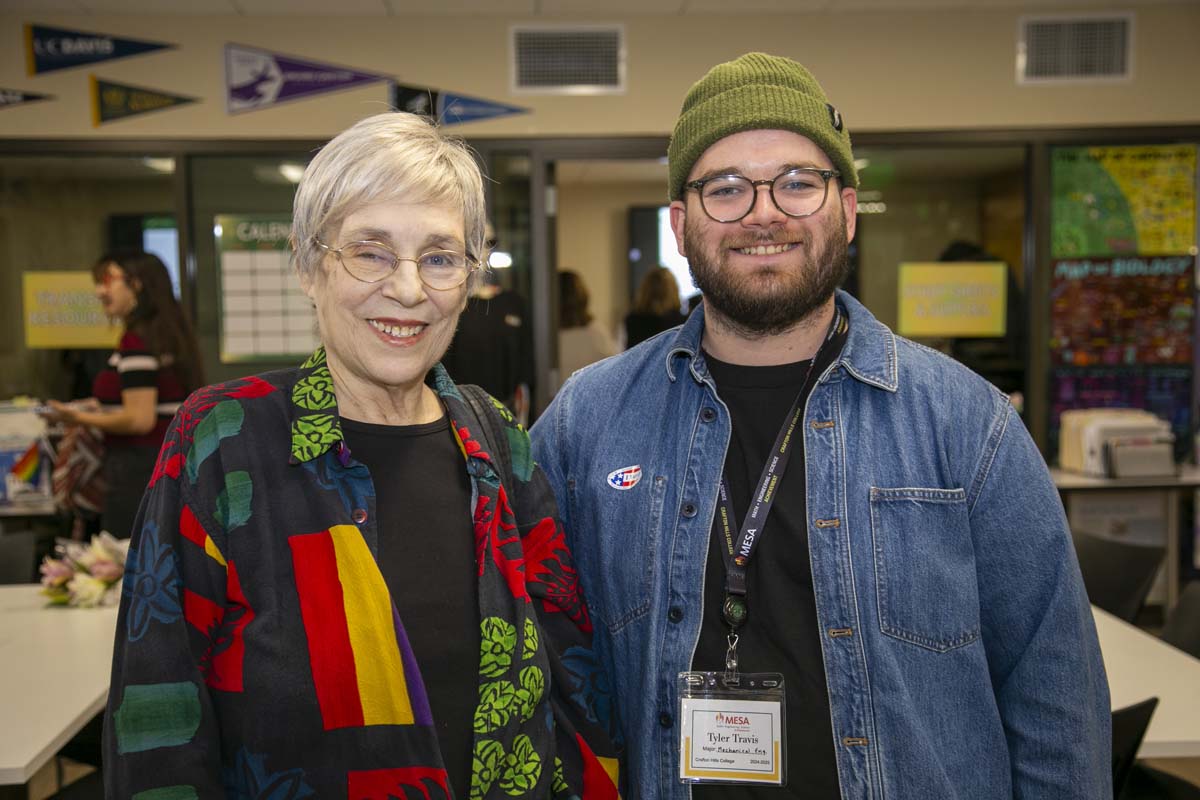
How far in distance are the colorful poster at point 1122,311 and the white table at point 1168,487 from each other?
669mm

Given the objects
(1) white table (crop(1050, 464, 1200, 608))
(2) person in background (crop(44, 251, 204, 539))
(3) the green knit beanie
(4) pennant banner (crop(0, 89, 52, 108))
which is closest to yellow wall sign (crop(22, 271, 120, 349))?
(4) pennant banner (crop(0, 89, 52, 108))

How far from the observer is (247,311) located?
480cm

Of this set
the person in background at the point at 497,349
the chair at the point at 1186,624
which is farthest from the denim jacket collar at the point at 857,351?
the person in background at the point at 497,349

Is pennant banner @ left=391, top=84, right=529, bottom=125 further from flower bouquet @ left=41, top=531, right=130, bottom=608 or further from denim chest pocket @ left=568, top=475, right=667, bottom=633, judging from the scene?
denim chest pocket @ left=568, top=475, right=667, bottom=633

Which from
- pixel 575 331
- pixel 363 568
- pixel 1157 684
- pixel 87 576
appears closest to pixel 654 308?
pixel 575 331

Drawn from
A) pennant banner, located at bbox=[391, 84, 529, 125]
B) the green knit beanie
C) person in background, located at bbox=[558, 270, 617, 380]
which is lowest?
person in background, located at bbox=[558, 270, 617, 380]

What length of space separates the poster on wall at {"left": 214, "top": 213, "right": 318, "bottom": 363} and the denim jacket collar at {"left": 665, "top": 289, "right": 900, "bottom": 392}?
3.72 m

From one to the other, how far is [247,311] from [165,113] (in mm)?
1106

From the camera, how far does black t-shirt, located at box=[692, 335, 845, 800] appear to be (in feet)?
4.09

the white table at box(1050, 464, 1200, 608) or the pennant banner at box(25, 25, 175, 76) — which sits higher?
the pennant banner at box(25, 25, 175, 76)

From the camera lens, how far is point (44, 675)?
6.48 ft

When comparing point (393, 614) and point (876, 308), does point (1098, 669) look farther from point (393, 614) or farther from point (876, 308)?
point (876, 308)

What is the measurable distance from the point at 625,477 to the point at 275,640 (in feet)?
1.92

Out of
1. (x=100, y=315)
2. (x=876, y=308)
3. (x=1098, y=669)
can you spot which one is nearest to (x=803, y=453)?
(x=1098, y=669)
